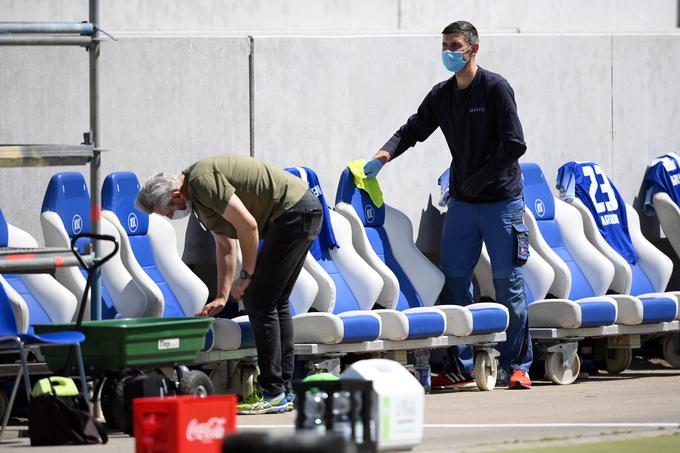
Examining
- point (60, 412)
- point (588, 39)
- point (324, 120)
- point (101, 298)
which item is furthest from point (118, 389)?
point (588, 39)

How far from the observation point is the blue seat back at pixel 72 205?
31.4 ft

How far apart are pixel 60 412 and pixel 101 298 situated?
1.76 metres

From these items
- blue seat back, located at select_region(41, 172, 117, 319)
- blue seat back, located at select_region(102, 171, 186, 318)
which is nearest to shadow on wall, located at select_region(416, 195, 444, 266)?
blue seat back, located at select_region(102, 171, 186, 318)

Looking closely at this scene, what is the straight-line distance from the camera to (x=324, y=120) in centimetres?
1141

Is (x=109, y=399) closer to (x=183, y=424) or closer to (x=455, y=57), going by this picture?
(x=183, y=424)

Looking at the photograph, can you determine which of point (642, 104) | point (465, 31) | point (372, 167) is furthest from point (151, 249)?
point (642, 104)

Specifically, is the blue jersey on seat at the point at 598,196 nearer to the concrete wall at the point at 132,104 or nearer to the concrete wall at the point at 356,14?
the concrete wall at the point at 356,14

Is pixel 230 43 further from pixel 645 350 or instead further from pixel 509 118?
pixel 645 350

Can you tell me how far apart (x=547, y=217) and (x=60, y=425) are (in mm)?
5072

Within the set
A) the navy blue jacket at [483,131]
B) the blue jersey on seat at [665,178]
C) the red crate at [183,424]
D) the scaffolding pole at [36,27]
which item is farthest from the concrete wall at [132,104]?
the red crate at [183,424]

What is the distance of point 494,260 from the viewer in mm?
10430

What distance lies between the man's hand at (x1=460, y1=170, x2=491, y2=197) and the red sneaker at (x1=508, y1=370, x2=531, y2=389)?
1139 millimetres

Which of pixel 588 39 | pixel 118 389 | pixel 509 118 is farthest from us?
pixel 588 39

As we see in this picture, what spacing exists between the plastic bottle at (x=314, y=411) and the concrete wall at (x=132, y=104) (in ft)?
13.8
